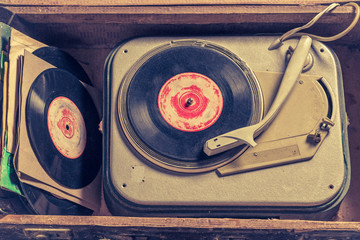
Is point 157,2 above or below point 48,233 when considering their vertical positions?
above

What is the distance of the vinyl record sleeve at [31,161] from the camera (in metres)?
0.94

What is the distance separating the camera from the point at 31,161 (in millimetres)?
965

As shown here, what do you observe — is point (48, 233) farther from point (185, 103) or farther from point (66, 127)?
point (185, 103)

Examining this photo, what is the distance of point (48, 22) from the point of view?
1.23 metres

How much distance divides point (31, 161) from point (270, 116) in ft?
2.14

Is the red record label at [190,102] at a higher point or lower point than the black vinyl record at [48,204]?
higher

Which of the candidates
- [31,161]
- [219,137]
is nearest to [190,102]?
[219,137]

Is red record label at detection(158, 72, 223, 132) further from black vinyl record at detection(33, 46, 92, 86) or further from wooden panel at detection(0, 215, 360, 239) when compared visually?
black vinyl record at detection(33, 46, 92, 86)

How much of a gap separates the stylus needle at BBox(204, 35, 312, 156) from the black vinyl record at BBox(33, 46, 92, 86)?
1.88ft

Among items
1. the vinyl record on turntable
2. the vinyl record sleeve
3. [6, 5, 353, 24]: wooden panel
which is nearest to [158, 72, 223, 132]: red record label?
the vinyl record on turntable

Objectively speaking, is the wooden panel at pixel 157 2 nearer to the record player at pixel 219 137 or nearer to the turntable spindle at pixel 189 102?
the record player at pixel 219 137

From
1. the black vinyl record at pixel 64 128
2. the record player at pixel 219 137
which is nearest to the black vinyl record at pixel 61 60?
the black vinyl record at pixel 64 128

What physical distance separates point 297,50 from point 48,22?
2.66 ft


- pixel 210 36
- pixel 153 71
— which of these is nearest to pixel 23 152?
pixel 153 71
